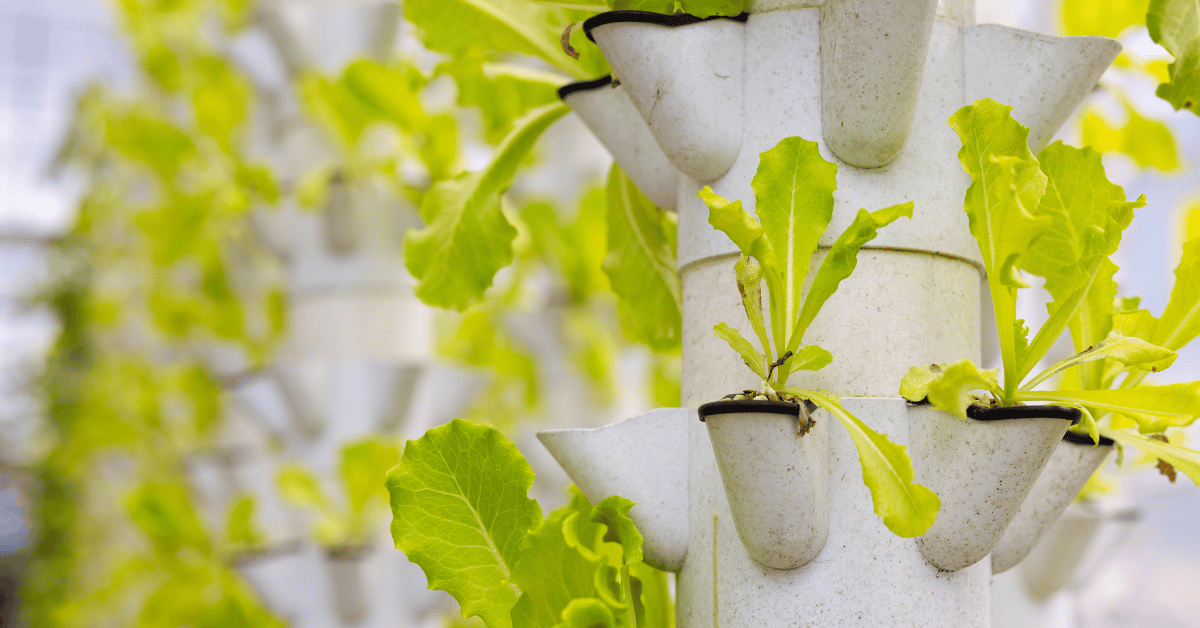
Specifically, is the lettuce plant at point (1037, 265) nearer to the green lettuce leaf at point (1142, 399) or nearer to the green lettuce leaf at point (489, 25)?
the green lettuce leaf at point (1142, 399)

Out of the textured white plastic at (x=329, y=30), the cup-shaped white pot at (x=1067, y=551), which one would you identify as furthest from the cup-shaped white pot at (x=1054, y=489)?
the textured white plastic at (x=329, y=30)

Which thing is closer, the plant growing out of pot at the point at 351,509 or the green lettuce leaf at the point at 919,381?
the green lettuce leaf at the point at 919,381

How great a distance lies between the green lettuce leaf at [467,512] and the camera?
0.36 m

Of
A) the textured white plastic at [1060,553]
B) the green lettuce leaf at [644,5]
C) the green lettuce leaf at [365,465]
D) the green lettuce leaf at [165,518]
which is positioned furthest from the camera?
the green lettuce leaf at [165,518]

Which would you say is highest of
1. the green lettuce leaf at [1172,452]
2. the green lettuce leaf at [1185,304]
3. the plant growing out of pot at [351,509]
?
the green lettuce leaf at [1185,304]

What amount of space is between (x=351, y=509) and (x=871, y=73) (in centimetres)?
77

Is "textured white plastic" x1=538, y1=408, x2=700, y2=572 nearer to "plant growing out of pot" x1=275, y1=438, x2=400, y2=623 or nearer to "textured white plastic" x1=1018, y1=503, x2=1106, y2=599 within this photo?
"textured white plastic" x1=1018, y1=503, x2=1106, y2=599

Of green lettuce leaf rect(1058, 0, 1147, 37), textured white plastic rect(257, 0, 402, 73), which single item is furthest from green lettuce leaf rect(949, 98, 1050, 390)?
textured white plastic rect(257, 0, 402, 73)

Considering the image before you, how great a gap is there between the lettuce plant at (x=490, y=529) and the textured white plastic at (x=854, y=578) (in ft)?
0.17

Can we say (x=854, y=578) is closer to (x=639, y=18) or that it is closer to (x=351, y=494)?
(x=639, y=18)

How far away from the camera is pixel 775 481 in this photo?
307 mm

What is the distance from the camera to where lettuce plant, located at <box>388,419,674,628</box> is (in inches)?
13.6

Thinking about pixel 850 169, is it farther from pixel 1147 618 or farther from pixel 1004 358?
pixel 1147 618

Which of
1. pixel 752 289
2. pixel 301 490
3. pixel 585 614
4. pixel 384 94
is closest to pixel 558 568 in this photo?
pixel 585 614
